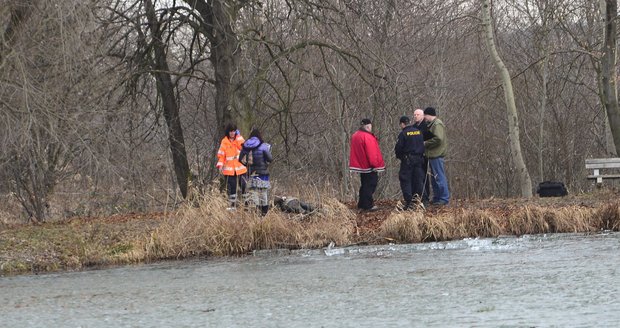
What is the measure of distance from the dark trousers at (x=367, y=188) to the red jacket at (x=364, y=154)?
15 cm

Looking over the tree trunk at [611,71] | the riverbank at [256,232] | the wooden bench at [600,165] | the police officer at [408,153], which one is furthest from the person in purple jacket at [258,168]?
the tree trunk at [611,71]

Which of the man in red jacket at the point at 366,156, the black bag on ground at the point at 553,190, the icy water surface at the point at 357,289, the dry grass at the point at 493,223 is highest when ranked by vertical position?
the man in red jacket at the point at 366,156

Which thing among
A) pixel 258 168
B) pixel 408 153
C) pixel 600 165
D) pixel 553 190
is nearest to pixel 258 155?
pixel 258 168

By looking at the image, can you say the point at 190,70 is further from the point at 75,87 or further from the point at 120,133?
the point at 75,87

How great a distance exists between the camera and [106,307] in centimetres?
1102

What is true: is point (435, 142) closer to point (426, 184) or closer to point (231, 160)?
point (426, 184)

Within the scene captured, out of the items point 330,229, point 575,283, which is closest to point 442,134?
point 330,229

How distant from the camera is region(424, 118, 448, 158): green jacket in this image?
61.5ft

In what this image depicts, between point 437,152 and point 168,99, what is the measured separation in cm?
748

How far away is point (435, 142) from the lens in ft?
61.5

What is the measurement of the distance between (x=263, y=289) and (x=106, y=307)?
72.9 inches

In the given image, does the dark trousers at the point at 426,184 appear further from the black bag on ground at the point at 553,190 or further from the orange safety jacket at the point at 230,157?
the orange safety jacket at the point at 230,157

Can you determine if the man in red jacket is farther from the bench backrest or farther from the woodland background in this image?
the bench backrest

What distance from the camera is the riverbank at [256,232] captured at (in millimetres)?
16078
